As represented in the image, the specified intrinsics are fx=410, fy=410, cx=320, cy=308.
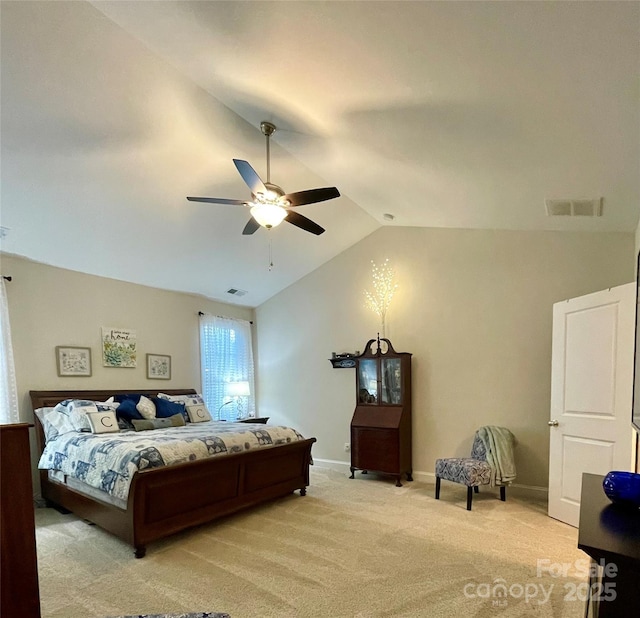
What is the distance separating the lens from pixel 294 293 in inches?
259

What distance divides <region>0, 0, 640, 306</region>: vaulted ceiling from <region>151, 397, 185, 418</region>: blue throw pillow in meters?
1.77

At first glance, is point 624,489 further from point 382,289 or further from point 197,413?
point 197,413

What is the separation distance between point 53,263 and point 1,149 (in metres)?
1.84

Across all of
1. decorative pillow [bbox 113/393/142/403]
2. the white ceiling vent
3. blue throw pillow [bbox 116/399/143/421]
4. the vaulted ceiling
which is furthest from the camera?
decorative pillow [bbox 113/393/142/403]

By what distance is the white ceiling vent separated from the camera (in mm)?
3314

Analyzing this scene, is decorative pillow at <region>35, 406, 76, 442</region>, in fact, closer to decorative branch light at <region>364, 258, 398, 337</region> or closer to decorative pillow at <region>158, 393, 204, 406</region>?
decorative pillow at <region>158, 393, 204, 406</region>

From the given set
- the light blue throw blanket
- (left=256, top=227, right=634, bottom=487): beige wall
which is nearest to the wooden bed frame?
(left=256, top=227, right=634, bottom=487): beige wall

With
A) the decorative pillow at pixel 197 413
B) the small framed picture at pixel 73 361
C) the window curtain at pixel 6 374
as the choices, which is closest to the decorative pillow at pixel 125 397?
the small framed picture at pixel 73 361

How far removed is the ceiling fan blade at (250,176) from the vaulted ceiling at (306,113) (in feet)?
1.75

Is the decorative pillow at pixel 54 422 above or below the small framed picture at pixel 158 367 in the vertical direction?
below

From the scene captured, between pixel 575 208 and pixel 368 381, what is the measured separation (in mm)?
3136

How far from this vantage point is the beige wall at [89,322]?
432cm

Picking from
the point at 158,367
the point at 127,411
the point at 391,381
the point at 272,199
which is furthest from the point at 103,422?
the point at 391,381

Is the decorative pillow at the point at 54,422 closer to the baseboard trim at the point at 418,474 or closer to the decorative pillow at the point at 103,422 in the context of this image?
the decorative pillow at the point at 103,422
